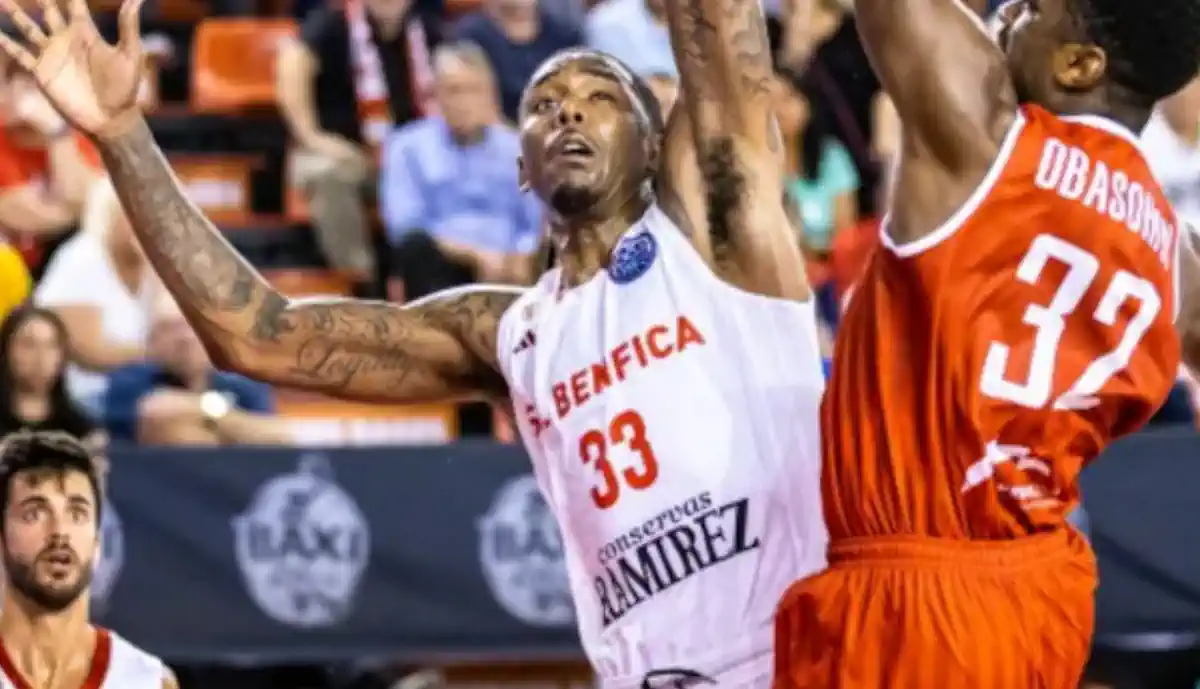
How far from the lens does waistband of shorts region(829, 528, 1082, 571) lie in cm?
351

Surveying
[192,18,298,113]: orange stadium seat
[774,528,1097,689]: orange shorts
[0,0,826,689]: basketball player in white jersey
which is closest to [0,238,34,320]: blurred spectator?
[192,18,298,113]: orange stadium seat

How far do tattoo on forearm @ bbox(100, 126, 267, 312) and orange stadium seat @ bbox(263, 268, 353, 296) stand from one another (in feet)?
15.7

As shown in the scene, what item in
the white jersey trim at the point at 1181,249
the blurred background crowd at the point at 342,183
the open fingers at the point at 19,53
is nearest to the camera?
the white jersey trim at the point at 1181,249

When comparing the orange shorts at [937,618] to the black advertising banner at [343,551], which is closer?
the orange shorts at [937,618]

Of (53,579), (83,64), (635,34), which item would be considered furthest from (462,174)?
(83,64)

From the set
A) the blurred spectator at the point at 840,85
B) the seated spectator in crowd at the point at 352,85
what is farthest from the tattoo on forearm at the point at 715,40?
the seated spectator in crowd at the point at 352,85

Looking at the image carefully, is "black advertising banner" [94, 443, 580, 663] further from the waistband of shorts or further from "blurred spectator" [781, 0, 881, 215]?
the waistband of shorts

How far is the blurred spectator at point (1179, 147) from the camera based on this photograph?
28.9 ft

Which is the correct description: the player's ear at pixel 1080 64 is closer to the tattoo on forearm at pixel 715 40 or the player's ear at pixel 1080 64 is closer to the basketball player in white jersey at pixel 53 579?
the tattoo on forearm at pixel 715 40

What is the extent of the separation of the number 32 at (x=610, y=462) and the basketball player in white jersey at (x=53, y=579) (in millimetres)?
1693

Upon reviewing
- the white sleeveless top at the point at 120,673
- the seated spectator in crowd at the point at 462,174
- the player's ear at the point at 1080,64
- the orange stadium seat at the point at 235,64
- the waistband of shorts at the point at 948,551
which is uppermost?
the orange stadium seat at the point at 235,64

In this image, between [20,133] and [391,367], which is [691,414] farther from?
[20,133]

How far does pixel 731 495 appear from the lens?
161 inches

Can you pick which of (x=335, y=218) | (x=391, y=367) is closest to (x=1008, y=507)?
(x=391, y=367)
